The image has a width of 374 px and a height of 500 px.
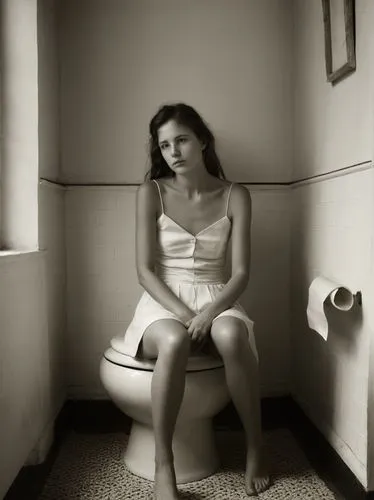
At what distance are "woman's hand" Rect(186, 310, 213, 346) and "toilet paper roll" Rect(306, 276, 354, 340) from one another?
324 millimetres

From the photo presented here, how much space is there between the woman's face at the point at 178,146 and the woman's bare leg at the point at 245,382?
1.83ft

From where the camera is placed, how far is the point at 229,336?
1.68m

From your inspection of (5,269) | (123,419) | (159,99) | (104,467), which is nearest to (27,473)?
(104,467)

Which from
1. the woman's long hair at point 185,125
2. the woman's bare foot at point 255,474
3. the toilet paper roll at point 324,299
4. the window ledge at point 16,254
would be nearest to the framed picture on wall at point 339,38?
the woman's long hair at point 185,125

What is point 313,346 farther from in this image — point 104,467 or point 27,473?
point 27,473

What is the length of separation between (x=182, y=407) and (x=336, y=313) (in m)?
0.57

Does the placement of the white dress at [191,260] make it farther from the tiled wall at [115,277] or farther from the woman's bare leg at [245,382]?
the tiled wall at [115,277]

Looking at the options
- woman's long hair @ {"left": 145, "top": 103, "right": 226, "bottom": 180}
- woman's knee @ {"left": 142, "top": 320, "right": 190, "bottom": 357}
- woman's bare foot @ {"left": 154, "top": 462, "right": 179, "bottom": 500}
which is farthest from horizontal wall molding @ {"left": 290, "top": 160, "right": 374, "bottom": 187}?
woman's bare foot @ {"left": 154, "top": 462, "right": 179, "bottom": 500}

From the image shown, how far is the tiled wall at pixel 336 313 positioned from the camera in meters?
1.56

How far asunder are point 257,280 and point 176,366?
0.78 meters

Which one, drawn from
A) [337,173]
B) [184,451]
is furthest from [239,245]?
[184,451]

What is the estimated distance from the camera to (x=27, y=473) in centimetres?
181

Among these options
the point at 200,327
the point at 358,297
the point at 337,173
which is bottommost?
the point at 200,327

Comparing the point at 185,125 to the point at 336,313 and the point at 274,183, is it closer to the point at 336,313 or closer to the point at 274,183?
the point at 274,183
